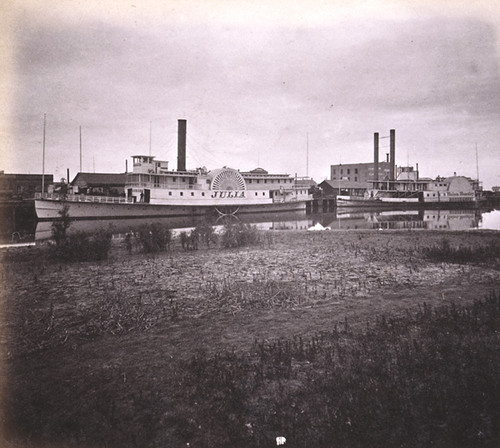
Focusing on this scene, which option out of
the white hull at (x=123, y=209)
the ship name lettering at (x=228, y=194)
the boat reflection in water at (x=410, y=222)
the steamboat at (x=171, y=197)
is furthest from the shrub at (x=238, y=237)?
the ship name lettering at (x=228, y=194)

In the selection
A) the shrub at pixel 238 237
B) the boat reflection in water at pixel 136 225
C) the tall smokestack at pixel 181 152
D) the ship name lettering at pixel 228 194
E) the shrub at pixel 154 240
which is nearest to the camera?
the shrub at pixel 154 240

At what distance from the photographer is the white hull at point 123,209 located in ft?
94.4

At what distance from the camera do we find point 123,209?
106 ft

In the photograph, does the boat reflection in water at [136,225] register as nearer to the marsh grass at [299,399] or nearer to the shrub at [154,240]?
the shrub at [154,240]

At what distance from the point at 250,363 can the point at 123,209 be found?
102ft

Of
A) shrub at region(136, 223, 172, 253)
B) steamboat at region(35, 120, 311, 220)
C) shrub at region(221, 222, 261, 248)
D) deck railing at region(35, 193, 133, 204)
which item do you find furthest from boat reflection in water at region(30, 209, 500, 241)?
shrub at region(136, 223, 172, 253)

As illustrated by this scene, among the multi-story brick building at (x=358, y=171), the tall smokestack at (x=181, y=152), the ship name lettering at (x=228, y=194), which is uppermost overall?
the multi-story brick building at (x=358, y=171)

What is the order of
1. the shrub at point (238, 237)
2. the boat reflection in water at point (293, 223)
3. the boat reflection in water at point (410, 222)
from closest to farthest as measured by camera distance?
the shrub at point (238, 237)
the boat reflection in water at point (293, 223)
the boat reflection in water at point (410, 222)

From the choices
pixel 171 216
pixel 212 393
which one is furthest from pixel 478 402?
pixel 171 216

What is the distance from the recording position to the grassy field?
2.67 m

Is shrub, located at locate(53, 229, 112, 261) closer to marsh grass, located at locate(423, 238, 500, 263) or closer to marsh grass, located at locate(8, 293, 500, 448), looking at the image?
marsh grass, located at locate(8, 293, 500, 448)

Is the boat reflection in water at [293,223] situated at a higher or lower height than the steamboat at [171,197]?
lower

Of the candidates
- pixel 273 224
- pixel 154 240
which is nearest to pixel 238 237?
pixel 154 240

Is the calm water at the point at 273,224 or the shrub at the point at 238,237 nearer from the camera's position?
the shrub at the point at 238,237
